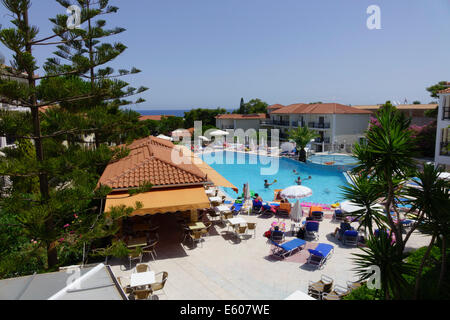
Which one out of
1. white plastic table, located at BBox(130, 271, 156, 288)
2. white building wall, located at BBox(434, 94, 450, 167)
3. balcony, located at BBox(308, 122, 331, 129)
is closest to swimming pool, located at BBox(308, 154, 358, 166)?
balcony, located at BBox(308, 122, 331, 129)

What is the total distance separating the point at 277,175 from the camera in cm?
2933

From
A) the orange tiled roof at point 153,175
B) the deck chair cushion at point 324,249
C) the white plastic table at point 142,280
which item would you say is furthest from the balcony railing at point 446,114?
the white plastic table at point 142,280

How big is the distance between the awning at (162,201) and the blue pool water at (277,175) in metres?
11.0

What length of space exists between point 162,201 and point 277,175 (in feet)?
65.4

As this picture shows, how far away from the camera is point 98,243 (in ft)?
38.1

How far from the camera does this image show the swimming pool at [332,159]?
32125 millimetres

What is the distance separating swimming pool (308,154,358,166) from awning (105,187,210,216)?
23926mm

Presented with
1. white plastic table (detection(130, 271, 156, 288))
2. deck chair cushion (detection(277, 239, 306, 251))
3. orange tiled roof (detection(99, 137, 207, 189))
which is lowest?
deck chair cushion (detection(277, 239, 306, 251))

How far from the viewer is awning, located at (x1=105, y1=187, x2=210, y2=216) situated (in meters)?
10.5

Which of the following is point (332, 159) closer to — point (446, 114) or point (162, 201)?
point (446, 114)

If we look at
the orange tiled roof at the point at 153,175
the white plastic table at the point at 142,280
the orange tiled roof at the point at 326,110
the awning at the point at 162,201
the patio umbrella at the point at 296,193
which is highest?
the orange tiled roof at the point at 326,110

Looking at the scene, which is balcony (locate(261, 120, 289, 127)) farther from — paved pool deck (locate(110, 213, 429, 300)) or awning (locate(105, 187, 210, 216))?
awning (locate(105, 187, 210, 216))

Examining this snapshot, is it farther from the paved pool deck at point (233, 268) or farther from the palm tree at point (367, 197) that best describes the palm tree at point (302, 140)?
the palm tree at point (367, 197)
